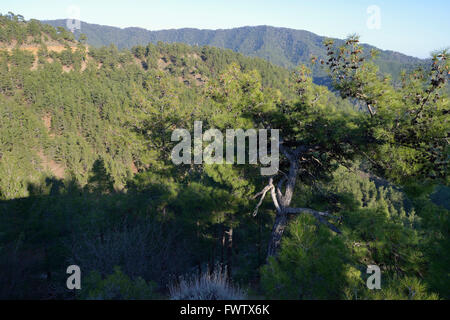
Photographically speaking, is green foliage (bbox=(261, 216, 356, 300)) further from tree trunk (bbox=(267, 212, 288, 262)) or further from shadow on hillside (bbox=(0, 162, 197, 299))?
shadow on hillside (bbox=(0, 162, 197, 299))

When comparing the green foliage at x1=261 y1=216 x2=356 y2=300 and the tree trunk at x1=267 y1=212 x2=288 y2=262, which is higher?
the green foliage at x1=261 y1=216 x2=356 y2=300

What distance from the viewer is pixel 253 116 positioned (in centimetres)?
868

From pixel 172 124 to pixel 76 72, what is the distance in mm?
74345

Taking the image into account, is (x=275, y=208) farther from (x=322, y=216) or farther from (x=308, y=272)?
(x=308, y=272)

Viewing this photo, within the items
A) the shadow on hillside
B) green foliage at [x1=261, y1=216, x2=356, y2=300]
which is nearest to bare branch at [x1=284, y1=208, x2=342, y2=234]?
green foliage at [x1=261, y1=216, x2=356, y2=300]

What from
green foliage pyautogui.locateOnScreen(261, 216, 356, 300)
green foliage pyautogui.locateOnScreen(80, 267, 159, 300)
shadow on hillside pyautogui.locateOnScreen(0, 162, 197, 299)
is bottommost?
shadow on hillside pyautogui.locateOnScreen(0, 162, 197, 299)

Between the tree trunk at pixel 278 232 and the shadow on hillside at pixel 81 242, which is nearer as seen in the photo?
the shadow on hillside at pixel 81 242


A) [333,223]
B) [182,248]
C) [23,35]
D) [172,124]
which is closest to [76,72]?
[23,35]

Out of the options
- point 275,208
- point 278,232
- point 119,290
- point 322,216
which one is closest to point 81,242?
point 119,290

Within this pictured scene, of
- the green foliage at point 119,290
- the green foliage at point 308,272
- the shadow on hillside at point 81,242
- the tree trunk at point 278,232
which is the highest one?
the green foliage at point 308,272

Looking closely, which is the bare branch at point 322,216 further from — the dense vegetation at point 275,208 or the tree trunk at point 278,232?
the tree trunk at point 278,232

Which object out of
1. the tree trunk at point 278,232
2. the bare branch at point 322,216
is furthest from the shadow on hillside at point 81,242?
the bare branch at point 322,216
